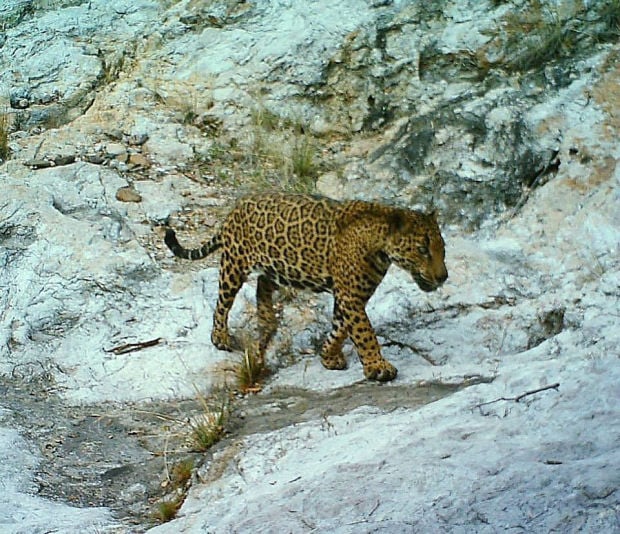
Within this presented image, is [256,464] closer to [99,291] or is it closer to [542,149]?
[99,291]

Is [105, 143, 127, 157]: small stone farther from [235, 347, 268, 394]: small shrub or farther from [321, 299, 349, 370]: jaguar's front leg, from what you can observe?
[321, 299, 349, 370]: jaguar's front leg

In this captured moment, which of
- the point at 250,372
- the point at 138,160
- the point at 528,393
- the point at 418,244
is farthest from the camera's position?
the point at 138,160

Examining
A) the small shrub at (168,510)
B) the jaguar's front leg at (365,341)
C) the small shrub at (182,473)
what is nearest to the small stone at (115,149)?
the jaguar's front leg at (365,341)

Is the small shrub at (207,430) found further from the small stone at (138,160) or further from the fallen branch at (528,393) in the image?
the small stone at (138,160)

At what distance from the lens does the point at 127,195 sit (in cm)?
789

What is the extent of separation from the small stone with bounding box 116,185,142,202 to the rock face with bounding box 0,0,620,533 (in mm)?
24

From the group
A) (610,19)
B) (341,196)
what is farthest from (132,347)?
(610,19)

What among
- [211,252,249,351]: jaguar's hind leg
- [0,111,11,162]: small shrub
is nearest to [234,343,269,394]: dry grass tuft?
[211,252,249,351]: jaguar's hind leg

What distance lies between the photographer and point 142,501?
4.98 metres

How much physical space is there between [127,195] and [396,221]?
9.37ft

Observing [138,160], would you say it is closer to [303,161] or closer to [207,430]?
[303,161]

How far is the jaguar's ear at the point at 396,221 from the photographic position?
5820mm

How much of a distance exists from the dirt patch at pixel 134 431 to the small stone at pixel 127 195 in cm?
195

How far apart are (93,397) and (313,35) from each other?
4.24 metres
